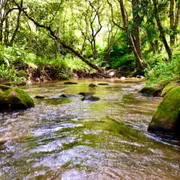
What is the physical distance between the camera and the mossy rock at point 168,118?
448 cm

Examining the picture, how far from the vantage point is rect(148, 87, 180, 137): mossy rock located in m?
4.48

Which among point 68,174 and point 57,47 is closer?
point 68,174

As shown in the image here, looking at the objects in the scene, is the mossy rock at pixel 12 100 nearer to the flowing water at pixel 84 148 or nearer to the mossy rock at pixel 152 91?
the flowing water at pixel 84 148

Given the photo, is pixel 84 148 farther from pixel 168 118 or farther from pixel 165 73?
pixel 165 73

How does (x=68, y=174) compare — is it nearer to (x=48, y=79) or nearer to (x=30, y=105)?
(x=30, y=105)

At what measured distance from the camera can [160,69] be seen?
30.4 ft

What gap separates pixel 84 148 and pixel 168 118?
5.63ft

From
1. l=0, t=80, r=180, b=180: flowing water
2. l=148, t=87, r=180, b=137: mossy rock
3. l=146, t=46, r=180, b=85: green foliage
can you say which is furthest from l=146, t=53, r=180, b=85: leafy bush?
l=148, t=87, r=180, b=137: mossy rock

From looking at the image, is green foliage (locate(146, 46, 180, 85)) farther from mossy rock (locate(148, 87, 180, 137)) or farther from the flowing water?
mossy rock (locate(148, 87, 180, 137))

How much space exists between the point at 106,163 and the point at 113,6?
92.6 ft

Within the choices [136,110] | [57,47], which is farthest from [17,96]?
[57,47]

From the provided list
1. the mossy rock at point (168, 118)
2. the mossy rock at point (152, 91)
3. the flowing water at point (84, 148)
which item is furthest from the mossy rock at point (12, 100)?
the mossy rock at point (152, 91)

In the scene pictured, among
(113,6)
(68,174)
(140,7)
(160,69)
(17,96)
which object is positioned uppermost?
(113,6)

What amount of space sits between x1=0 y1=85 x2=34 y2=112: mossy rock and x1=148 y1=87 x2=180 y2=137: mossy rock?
13.1 ft
